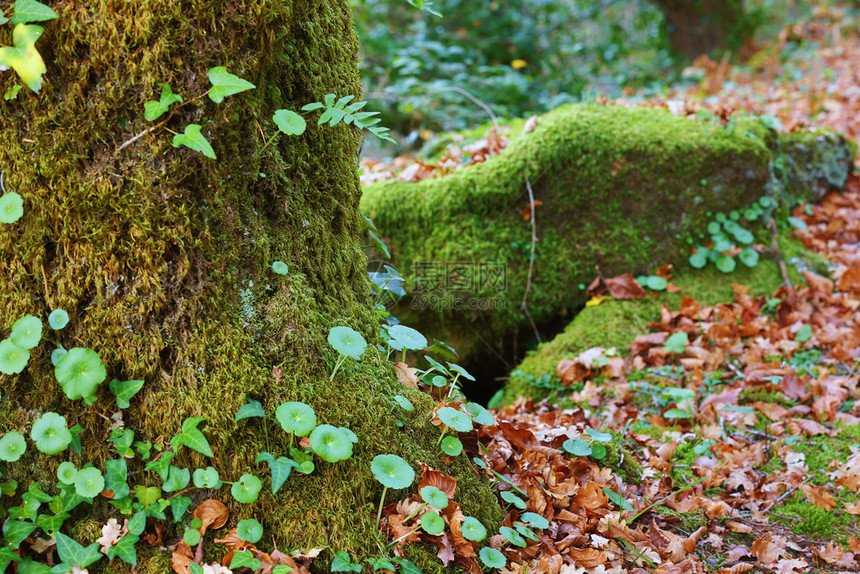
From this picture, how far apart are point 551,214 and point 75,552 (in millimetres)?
3597

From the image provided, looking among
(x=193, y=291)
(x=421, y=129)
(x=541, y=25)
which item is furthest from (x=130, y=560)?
(x=541, y=25)

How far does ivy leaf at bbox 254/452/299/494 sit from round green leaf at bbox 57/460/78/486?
1.69 ft

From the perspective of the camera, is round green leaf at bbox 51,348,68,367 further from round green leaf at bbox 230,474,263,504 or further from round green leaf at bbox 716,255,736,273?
round green leaf at bbox 716,255,736,273

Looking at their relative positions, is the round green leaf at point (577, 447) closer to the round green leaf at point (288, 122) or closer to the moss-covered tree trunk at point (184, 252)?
the moss-covered tree trunk at point (184, 252)

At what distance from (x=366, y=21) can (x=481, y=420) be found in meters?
7.57

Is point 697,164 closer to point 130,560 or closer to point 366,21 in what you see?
point 130,560

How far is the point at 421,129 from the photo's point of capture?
7.11 meters

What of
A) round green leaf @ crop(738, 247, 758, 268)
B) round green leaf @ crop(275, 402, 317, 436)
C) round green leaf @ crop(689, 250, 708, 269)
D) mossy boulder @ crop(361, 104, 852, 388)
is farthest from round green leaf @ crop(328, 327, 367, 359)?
round green leaf @ crop(738, 247, 758, 268)

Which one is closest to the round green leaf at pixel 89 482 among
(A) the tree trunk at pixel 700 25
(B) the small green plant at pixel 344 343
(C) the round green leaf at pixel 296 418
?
(C) the round green leaf at pixel 296 418

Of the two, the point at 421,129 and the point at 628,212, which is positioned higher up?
the point at 628,212

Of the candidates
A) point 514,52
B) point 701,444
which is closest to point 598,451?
point 701,444

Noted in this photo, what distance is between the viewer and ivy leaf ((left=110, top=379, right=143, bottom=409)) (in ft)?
5.50

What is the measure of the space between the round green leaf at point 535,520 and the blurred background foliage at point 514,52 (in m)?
3.95

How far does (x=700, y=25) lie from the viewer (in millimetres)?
10008
